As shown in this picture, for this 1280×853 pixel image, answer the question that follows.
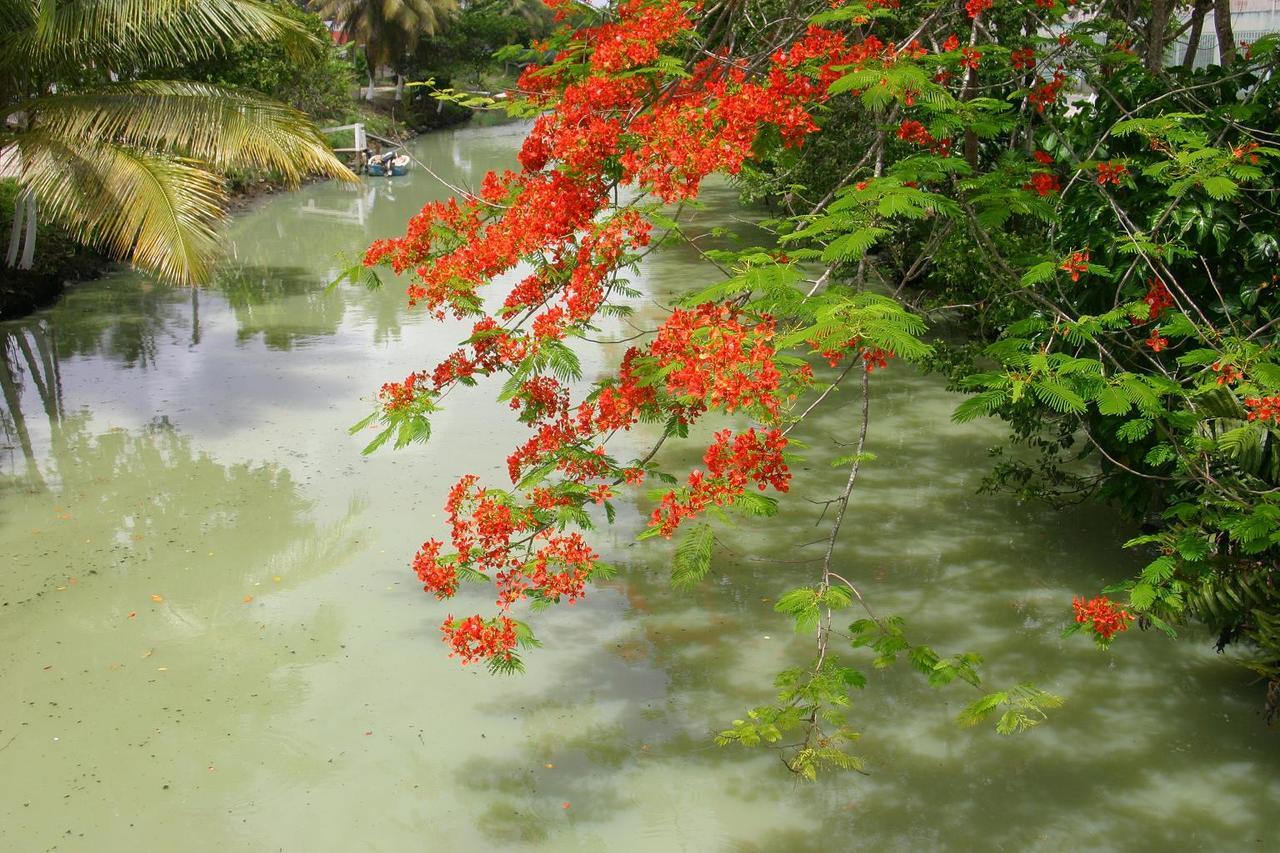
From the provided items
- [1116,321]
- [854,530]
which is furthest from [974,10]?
[854,530]

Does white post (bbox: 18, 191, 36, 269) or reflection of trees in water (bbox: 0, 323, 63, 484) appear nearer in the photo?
reflection of trees in water (bbox: 0, 323, 63, 484)

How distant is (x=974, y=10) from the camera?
484cm

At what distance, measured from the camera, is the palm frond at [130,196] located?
321 inches

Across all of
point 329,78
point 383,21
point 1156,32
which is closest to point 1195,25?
point 1156,32

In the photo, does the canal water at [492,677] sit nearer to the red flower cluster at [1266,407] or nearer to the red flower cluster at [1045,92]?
the red flower cluster at [1266,407]

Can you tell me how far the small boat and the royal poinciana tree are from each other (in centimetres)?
1705

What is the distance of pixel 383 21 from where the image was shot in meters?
27.3

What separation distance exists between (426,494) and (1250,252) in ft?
15.3

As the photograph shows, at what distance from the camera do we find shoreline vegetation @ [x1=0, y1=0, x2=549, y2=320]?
37.0 feet

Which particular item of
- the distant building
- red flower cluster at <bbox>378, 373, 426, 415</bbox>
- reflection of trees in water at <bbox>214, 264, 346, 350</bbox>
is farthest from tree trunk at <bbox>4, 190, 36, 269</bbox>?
the distant building

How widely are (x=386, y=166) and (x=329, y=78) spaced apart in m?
2.68

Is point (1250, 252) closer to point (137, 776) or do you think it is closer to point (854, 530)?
point (854, 530)

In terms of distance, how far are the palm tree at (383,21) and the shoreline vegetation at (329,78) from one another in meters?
0.03

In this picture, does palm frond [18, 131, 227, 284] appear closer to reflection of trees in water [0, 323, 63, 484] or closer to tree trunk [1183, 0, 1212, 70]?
reflection of trees in water [0, 323, 63, 484]
